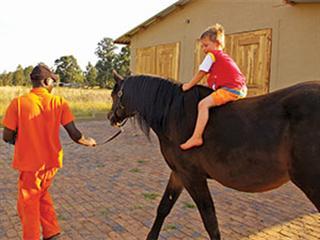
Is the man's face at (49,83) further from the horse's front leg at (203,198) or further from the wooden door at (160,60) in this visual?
the wooden door at (160,60)

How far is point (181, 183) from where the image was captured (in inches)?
145

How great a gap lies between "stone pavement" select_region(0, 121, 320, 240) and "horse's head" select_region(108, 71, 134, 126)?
1.28 metres

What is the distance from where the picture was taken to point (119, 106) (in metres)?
4.04

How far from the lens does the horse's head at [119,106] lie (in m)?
3.99

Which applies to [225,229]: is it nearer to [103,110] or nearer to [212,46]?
[212,46]

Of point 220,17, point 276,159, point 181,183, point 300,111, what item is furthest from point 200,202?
point 220,17

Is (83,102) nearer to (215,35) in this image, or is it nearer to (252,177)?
(215,35)

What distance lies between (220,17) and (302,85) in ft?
27.7

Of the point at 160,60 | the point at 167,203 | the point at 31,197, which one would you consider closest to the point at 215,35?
the point at 167,203

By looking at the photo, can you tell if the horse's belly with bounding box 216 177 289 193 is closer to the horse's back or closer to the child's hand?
the horse's back

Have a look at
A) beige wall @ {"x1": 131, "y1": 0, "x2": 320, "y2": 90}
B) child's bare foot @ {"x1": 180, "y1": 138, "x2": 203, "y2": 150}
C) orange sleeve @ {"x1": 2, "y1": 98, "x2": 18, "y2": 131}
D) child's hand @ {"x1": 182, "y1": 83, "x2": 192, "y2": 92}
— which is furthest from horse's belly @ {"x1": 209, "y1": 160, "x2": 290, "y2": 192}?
beige wall @ {"x1": 131, "y1": 0, "x2": 320, "y2": 90}

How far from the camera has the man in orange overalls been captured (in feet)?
10.9

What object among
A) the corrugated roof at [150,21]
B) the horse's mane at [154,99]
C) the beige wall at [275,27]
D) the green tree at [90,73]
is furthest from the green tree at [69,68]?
the horse's mane at [154,99]

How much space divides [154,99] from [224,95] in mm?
765
